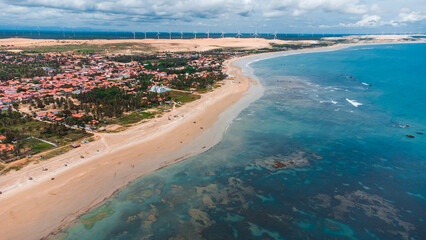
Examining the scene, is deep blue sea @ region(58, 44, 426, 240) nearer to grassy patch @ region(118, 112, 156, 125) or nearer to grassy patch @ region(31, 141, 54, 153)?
grassy patch @ region(31, 141, 54, 153)

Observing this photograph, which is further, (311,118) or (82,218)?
(311,118)

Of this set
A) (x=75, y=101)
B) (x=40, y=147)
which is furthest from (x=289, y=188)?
(x=75, y=101)

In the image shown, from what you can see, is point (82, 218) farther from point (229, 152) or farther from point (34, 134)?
point (34, 134)

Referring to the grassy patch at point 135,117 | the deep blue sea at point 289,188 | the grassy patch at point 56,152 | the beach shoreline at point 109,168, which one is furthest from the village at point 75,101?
the deep blue sea at point 289,188

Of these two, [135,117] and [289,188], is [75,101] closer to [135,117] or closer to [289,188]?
[135,117]

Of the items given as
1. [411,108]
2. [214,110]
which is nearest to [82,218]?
[214,110]

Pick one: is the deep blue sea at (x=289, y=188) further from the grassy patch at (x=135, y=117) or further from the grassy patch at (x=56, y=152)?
the grassy patch at (x=135, y=117)
